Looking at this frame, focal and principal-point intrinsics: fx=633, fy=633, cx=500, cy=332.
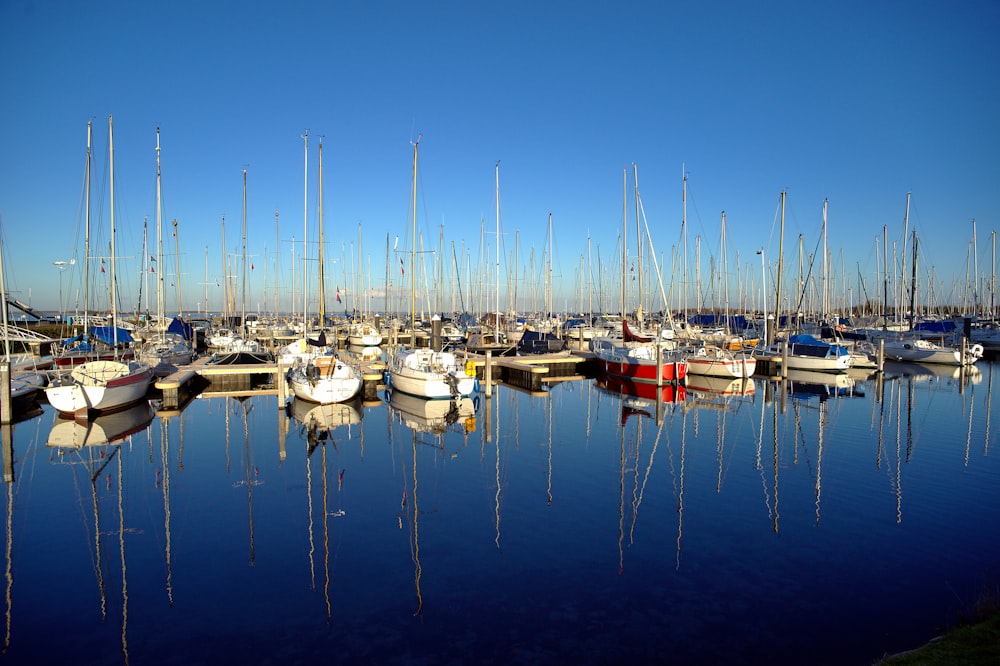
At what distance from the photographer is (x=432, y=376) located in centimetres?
2589

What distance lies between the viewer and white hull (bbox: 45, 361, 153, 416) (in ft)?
72.0

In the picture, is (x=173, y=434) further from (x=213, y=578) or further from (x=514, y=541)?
(x=514, y=541)

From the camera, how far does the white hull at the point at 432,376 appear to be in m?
26.0

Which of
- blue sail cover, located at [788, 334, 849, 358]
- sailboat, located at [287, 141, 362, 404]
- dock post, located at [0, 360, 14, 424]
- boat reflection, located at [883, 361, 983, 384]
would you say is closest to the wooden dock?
sailboat, located at [287, 141, 362, 404]

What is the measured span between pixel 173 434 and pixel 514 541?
14242mm

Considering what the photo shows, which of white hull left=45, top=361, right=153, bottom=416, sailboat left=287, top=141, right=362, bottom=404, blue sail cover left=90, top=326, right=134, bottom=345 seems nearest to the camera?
white hull left=45, top=361, right=153, bottom=416

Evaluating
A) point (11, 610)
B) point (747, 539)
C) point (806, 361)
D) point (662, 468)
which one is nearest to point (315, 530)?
point (11, 610)

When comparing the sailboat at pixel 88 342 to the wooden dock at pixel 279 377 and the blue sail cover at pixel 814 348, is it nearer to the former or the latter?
the wooden dock at pixel 279 377

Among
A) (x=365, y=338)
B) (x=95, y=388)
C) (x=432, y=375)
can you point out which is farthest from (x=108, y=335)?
(x=365, y=338)

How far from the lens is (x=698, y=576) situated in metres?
10.1

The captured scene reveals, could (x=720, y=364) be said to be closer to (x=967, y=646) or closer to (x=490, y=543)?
(x=490, y=543)

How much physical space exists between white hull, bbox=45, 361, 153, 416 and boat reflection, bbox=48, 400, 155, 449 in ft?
1.41

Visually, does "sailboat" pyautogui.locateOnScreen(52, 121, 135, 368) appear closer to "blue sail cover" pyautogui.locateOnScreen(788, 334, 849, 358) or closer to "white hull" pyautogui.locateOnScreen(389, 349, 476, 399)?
"white hull" pyautogui.locateOnScreen(389, 349, 476, 399)

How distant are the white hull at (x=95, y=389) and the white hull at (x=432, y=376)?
33.9ft
